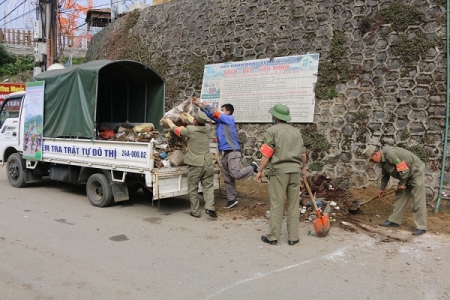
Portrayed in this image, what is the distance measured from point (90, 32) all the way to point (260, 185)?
27.6m

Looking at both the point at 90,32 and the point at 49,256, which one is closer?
the point at 49,256

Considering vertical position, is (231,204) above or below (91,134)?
below

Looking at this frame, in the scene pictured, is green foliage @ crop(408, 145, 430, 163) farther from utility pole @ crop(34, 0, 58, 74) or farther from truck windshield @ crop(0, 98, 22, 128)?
utility pole @ crop(34, 0, 58, 74)

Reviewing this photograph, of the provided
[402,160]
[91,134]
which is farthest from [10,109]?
[402,160]

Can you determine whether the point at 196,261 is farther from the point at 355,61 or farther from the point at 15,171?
the point at 15,171

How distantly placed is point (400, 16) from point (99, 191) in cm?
667

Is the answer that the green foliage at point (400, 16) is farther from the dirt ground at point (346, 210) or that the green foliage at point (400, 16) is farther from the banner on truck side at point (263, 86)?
the dirt ground at point (346, 210)

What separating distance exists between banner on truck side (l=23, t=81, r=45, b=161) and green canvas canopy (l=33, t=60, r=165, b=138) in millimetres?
142

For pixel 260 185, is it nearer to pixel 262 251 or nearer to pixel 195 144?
pixel 195 144

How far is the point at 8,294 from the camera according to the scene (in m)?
3.54

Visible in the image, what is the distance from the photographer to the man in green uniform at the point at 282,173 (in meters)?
5.11

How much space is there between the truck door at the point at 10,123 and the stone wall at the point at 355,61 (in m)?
4.54

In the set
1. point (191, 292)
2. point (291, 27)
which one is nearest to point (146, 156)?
point (191, 292)

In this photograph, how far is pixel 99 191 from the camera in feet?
24.1
